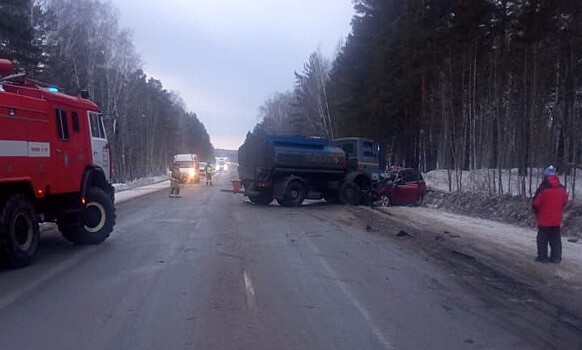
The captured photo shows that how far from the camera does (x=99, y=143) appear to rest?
51.2ft

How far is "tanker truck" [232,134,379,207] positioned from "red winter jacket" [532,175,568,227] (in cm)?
1536

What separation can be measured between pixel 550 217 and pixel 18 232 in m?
9.16

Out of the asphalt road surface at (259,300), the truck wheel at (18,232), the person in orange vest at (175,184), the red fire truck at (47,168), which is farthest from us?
the person in orange vest at (175,184)

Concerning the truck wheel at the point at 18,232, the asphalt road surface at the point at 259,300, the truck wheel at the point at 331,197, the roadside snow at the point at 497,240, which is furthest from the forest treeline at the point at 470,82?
the truck wheel at the point at 18,232

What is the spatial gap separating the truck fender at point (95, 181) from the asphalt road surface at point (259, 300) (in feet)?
4.15

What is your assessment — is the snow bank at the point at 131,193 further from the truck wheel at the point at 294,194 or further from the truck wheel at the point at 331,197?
the truck wheel at the point at 331,197

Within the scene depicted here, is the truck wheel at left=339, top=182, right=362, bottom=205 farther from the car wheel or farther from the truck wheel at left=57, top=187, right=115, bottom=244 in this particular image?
the truck wheel at left=57, top=187, right=115, bottom=244

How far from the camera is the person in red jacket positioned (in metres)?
12.1

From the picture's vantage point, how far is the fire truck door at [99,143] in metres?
15.2

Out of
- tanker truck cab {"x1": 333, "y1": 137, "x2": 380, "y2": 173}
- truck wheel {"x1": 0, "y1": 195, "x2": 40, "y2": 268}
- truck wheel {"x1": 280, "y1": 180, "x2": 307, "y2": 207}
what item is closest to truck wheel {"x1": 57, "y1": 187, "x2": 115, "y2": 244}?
truck wheel {"x1": 0, "y1": 195, "x2": 40, "y2": 268}

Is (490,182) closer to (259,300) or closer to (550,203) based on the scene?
(550,203)

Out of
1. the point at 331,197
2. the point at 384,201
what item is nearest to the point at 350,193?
the point at 331,197

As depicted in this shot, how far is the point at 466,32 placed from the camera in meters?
33.5

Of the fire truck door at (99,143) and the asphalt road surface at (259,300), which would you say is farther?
the fire truck door at (99,143)
